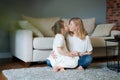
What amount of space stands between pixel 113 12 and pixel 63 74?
3004 millimetres

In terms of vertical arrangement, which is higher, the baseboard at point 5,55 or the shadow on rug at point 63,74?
the baseboard at point 5,55

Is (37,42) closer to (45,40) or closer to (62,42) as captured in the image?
(45,40)

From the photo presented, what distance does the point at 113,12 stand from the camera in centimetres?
589

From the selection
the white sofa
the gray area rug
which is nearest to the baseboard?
the white sofa

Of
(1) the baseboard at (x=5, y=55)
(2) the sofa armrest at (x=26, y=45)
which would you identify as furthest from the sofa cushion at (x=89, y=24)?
(1) the baseboard at (x=5, y=55)

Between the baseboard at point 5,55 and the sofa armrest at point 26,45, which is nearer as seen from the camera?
the sofa armrest at point 26,45

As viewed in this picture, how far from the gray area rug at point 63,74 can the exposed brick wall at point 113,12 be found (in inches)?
92.1

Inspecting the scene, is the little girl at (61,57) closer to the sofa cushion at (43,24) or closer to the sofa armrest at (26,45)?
the sofa armrest at (26,45)

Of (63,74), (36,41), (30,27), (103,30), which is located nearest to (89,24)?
(103,30)

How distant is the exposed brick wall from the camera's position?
5.79 metres

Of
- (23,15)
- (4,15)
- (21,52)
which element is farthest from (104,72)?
(4,15)

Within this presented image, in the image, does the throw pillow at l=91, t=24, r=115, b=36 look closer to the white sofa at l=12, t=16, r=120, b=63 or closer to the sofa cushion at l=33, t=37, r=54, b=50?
the white sofa at l=12, t=16, r=120, b=63

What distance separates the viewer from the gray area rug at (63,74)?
3.19 m

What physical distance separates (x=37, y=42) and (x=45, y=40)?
14 cm
